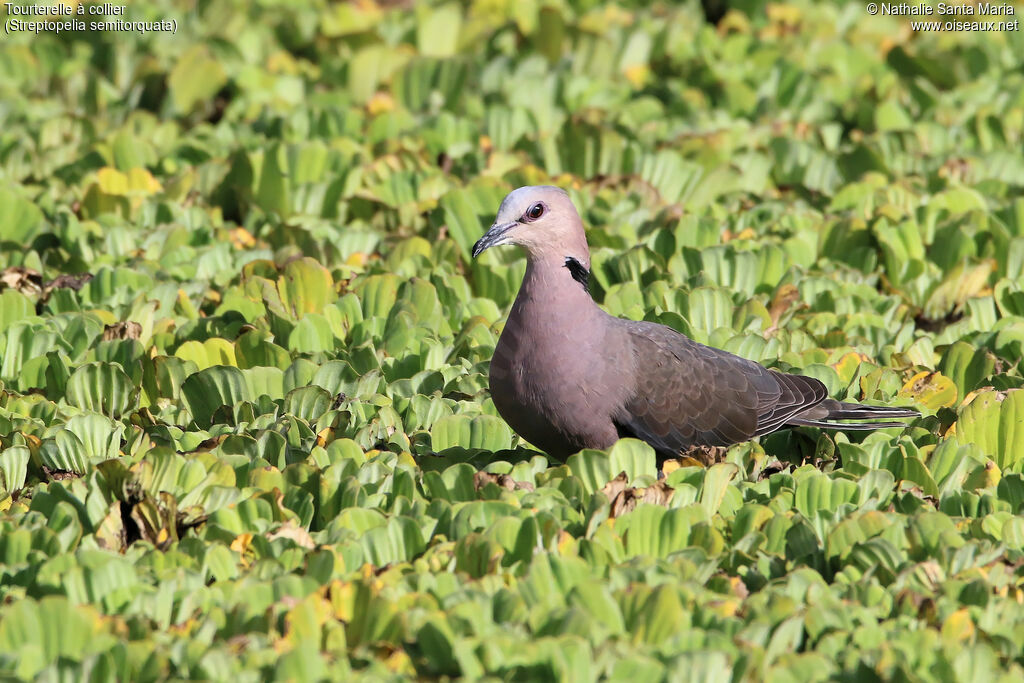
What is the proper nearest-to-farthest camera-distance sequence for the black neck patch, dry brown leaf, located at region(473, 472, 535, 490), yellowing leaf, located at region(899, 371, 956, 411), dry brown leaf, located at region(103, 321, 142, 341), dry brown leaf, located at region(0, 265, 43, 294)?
dry brown leaf, located at region(473, 472, 535, 490) < the black neck patch < yellowing leaf, located at region(899, 371, 956, 411) < dry brown leaf, located at region(103, 321, 142, 341) < dry brown leaf, located at region(0, 265, 43, 294)

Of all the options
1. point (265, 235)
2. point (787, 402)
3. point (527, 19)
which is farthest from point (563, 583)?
point (527, 19)

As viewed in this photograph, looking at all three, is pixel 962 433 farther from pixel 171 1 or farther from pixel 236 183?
pixel 171 1

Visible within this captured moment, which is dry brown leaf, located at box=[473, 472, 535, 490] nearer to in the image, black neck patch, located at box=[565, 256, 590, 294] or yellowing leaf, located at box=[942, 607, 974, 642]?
black neck patch, located at box=[565, 256, 590, 294]

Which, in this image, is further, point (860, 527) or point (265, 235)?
point (265, 235)

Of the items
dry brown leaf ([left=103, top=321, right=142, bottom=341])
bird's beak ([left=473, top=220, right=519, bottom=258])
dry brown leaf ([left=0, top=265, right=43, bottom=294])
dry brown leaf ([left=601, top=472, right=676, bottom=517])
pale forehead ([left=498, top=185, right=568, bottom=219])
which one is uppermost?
pale forehead ([left=498, top=185, right=568, bottom=219])

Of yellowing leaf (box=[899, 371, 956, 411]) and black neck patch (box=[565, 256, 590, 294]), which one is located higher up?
black neck patch (box=[565, 256, 590, 294])

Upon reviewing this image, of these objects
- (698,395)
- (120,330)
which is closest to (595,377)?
(698,395)

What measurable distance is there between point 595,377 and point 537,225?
0.65 m

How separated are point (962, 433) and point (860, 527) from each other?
1230 millimetres

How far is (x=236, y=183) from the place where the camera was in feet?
29.0

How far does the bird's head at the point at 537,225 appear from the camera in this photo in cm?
568

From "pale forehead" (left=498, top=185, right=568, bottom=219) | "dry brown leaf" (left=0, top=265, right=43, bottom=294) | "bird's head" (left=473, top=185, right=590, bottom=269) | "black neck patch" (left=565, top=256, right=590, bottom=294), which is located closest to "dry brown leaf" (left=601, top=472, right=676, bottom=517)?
"black neck patch" (left=565, top=256, right=590, bottom=294)

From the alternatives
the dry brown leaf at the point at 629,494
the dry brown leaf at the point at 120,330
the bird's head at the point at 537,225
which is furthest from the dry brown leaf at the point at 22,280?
the dry brown leaf at the point at 629,494

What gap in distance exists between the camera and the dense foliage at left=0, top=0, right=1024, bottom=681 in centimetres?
437
